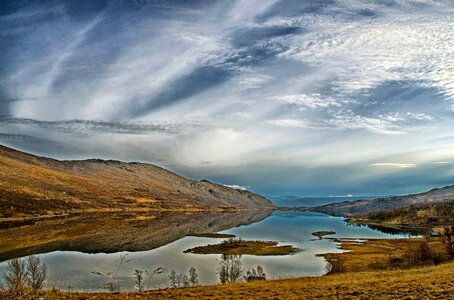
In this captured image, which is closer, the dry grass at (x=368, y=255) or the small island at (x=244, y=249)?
the dry grass at (x=368, y=255)

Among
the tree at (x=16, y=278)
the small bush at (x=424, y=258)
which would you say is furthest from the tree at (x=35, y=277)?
the small bush at (x=424, y=258)

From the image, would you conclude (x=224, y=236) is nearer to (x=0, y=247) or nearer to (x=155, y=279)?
(x=0, y=247)

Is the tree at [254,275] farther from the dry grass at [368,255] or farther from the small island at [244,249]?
the small island at [244,249]

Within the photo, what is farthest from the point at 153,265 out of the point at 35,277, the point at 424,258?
the point at 424,258

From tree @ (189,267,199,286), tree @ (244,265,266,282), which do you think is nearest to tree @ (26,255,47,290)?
tree @ (189,267,199,286)

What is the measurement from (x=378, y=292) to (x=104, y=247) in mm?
79523

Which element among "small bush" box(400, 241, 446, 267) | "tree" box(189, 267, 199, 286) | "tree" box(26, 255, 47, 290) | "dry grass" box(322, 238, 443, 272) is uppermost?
"tree" box(26, 255, 47, 290)

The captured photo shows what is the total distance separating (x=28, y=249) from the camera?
79.9 meters

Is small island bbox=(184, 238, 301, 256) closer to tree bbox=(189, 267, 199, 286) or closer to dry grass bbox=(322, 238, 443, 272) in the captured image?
dry grass bbox=(322, 238, 443, 272)

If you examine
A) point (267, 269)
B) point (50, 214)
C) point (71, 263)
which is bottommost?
point (267, 269)

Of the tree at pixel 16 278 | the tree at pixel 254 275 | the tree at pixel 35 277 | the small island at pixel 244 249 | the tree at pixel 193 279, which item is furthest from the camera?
the small island at pixel 244 249

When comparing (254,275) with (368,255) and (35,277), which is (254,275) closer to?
(35,277)

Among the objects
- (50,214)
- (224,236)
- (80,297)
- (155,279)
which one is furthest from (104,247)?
(50,214)

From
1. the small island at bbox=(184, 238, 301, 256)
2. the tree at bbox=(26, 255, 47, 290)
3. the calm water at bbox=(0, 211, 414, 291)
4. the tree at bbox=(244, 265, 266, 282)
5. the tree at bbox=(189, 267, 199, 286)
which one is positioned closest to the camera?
the tree at bbox=(26, 255, 47, 290)
